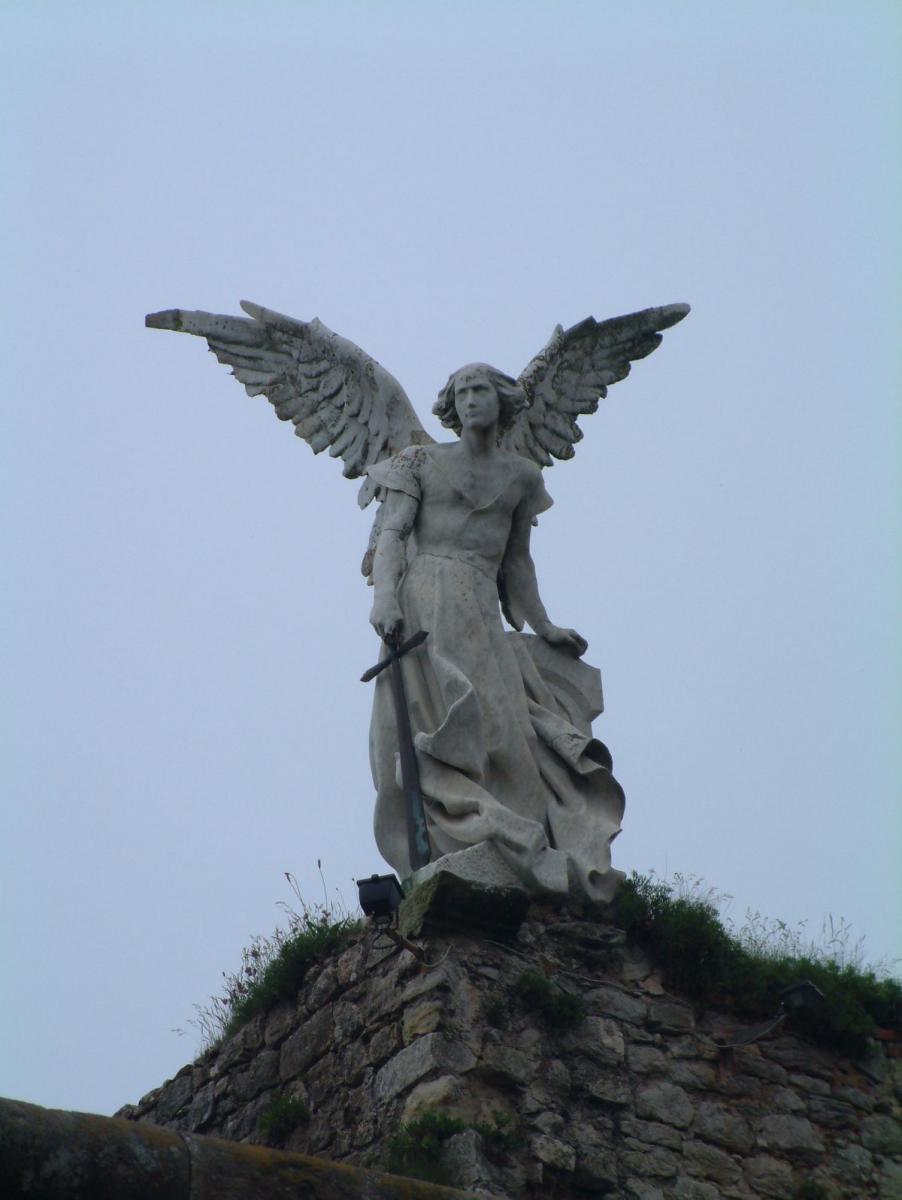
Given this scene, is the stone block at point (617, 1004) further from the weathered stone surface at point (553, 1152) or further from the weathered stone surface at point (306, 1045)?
the weathered stone surface at point (306, 1045)

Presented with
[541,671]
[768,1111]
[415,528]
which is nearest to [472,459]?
[415,528]

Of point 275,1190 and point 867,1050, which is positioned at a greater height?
point 867,1050

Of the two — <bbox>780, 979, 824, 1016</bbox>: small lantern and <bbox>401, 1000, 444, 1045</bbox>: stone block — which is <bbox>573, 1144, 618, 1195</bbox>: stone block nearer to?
<bbox>401, 1000, 444, 1045</bbox>: stone block

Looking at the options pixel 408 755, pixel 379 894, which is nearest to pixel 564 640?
pixel 408 755

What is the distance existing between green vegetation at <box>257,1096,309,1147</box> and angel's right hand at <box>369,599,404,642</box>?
1.99m

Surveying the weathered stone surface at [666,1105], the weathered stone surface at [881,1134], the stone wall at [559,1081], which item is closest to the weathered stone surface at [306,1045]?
the stone wall at [559,1081]

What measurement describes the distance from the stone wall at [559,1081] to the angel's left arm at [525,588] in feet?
5.00

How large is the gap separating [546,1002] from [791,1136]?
111 centimetres

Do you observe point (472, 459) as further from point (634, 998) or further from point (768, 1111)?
point (768, 1111)

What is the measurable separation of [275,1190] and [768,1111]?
10.1 ft

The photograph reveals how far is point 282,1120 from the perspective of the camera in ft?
23.6

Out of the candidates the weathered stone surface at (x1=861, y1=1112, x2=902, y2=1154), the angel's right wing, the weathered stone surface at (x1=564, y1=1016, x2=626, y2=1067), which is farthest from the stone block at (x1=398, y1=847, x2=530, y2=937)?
the angel's right wing

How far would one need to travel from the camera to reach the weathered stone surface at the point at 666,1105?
6949 mm

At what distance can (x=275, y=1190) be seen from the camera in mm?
4699
